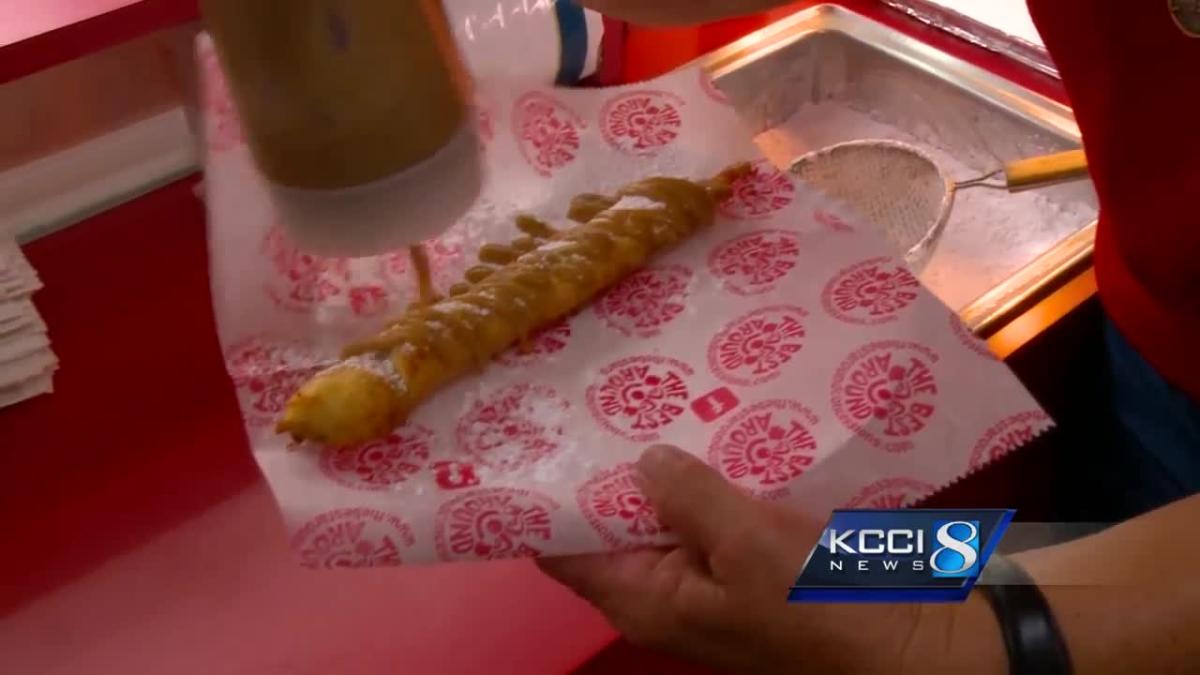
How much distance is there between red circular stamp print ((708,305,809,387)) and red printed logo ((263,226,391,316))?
23 centimetres

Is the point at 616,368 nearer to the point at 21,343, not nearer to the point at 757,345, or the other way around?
the point at 757,345

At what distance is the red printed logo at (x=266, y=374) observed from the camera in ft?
2.02

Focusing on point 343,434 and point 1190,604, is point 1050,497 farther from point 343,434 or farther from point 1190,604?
point 343,434

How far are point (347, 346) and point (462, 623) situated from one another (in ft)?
0.60

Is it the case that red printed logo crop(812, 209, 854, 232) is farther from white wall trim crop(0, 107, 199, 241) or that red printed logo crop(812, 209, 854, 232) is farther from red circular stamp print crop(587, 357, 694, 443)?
white wall trim crop(0, 107, 199, 241)

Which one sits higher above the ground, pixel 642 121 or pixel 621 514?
pixel 642 121

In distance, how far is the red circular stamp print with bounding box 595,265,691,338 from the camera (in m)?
0.68

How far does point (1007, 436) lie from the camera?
1.89 feet

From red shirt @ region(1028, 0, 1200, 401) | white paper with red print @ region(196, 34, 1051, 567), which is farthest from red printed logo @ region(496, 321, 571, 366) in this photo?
red shirt @ region(1028, 0, 1200, 401)

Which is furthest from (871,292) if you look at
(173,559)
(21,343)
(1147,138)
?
(21,343)

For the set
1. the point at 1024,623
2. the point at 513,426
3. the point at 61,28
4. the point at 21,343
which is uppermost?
the point at 61,28

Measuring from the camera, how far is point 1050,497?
2.79 ft

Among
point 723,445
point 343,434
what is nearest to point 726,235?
point 723,445

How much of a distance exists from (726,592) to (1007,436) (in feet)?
0.63
